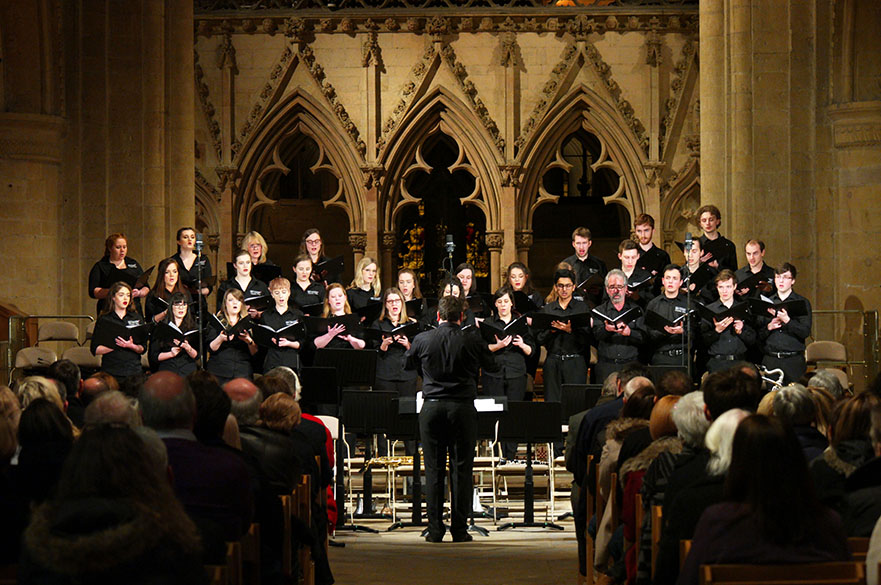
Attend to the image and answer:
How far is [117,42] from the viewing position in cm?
1290

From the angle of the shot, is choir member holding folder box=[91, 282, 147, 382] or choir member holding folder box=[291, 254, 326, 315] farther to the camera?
choir member holding folder box=[291, 254, 326, 315]

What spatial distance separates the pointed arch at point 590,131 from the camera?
17500 mm

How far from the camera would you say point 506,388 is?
1052 cm

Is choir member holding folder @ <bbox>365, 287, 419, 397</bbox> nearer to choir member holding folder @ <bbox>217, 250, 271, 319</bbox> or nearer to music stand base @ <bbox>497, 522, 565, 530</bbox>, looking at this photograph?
choir member holding folder @ <bbox>217, 250, 271, 319</bbox>

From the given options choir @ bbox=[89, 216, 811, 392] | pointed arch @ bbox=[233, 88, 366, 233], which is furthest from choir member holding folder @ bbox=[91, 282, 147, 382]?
pointed arch @ bbox=[233, 88, 366, 233]

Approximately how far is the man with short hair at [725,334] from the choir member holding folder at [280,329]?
3120 millimetres

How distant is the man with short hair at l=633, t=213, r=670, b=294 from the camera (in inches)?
435

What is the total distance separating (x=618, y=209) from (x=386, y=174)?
4.54m

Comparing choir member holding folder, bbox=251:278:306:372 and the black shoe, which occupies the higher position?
choir member holding folder, bbox=251:278:306:372

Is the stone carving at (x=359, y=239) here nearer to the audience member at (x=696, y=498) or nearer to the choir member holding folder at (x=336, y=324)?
the choir member holding folder at (x=336, y=324)

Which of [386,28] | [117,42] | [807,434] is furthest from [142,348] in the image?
[386,28]

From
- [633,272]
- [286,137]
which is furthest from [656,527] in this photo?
[286,137]

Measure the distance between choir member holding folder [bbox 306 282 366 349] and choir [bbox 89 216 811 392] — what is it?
11 mm

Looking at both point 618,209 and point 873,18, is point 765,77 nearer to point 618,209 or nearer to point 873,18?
point 873,18
